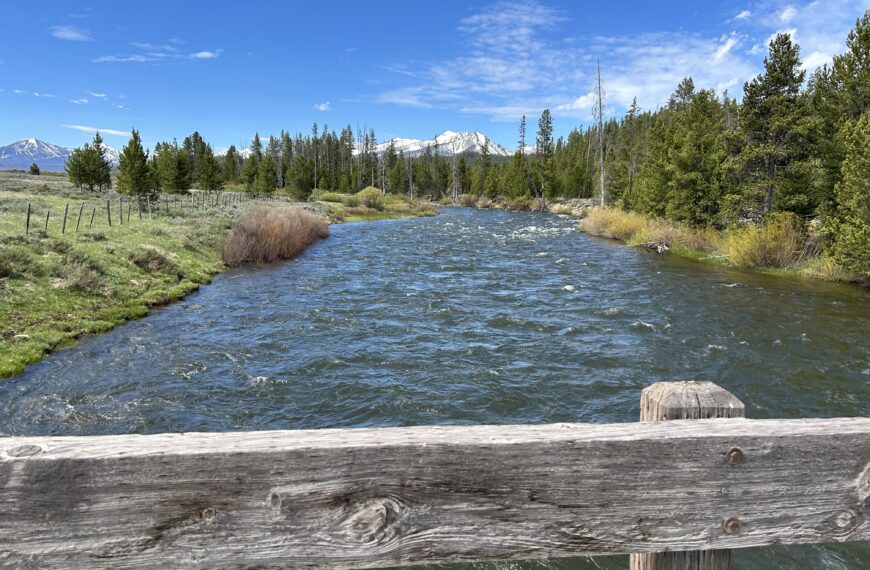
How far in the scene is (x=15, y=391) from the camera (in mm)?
10398

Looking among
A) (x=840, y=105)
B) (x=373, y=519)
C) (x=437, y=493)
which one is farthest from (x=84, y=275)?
(x=840, y=105)

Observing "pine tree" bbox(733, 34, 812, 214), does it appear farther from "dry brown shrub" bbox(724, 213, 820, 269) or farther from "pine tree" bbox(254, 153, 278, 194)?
"pine tree" bbox(254, 153, 278, 194)

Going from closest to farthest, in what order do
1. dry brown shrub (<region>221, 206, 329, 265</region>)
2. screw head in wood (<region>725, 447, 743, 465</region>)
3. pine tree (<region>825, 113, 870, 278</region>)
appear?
screw head in wood (<region>725, 447, 743, 465</region>), pine tree (<region>825, 113, 870, 278</region>), dry brown shrub (<region>221, 206, 329, 265</region>)

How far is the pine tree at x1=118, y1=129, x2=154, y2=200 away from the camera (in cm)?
4253

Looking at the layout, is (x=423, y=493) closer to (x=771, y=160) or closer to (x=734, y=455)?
(x=734, y=455)

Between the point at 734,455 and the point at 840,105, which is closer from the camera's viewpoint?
the point at 734,455

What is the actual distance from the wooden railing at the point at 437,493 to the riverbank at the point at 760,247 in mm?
25274

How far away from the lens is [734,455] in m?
1.81

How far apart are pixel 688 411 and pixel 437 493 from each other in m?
1.04

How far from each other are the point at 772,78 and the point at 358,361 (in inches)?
1036

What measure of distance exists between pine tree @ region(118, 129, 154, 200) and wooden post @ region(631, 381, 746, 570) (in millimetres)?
48167

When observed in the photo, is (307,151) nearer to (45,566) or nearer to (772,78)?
(772,78)

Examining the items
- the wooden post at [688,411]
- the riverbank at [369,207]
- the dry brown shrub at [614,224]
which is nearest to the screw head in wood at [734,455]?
the wooden post at [688,411]

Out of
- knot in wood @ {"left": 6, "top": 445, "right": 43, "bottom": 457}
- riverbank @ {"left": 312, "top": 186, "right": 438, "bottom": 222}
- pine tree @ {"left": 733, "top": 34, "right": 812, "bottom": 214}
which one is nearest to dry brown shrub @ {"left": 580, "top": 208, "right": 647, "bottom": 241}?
pine tree @ {"left": 733, "top": 34, "right": 812, "bottom": 214}
